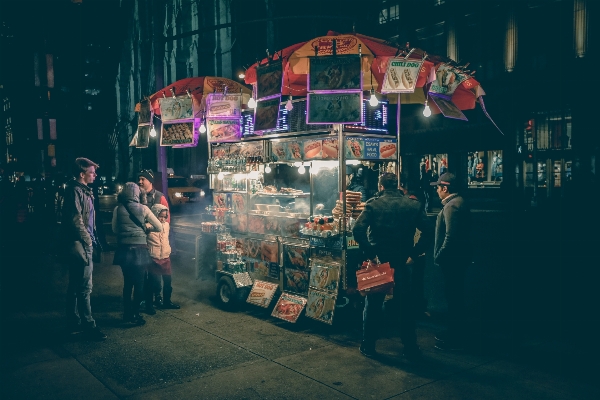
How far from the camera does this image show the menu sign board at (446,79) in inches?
265

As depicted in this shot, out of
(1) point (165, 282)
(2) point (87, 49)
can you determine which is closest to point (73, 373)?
(1) point (165, 282)

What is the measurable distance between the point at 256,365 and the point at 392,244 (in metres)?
2.03

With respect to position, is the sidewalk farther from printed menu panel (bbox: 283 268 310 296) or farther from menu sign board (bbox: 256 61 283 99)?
menu sign board (bbox: 256 61 283 99)

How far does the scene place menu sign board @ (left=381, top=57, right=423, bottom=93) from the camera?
6270 mm

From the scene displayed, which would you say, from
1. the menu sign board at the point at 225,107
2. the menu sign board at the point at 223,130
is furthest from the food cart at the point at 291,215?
the menu sign board at the point at 225,107

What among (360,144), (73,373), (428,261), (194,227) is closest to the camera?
(73,373)

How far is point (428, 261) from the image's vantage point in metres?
11.0

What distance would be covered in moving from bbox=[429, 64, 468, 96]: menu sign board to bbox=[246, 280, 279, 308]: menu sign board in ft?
12.8

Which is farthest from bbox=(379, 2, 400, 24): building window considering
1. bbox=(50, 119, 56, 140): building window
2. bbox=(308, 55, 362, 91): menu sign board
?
bbox=(50, 119, 56, 140): building window

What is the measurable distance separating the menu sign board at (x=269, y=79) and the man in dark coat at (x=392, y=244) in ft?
7.56

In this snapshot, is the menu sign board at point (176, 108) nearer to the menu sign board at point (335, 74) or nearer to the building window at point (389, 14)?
the menu sign board at point (335, 74)

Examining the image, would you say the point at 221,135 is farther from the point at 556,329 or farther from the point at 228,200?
the point at 556,329

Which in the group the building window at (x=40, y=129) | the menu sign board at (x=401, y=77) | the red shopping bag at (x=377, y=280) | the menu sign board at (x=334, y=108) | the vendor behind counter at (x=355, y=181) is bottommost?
the red shopping bag at (x=377, y=280)

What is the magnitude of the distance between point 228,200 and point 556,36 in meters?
18.3
